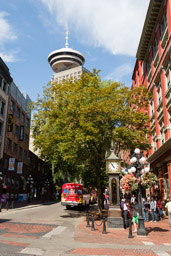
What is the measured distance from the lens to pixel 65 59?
146 m

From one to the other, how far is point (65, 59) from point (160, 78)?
129m

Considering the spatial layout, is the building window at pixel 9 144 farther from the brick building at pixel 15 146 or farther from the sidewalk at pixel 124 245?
the sidewalk at pixel 124 245

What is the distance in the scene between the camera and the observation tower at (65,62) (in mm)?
144250

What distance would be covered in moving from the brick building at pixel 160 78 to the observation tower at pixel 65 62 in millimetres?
114425

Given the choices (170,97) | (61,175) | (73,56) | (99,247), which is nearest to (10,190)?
(61,175)

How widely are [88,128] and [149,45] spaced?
17628 millimetres

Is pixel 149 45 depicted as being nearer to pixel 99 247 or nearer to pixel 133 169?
pixel 133 169

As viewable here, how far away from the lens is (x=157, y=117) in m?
25.0

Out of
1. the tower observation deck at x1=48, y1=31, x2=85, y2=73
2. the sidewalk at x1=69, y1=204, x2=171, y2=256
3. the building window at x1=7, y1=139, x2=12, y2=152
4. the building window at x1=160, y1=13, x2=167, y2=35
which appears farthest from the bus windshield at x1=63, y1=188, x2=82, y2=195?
the tower observation deck at x1=48, y1=31, x2=85, y2=73

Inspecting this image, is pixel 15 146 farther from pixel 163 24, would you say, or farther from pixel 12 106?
pixel 163 24

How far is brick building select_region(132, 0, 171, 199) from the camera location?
21250mm

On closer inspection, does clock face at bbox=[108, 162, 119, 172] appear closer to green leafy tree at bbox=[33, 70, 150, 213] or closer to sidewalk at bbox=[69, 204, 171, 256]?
green leafy tree at bbox=[33, 70, 150, 213]

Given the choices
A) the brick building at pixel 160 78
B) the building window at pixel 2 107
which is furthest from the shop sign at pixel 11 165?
the brick building at pixel 160 78

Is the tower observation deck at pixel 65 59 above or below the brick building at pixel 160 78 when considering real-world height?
above
